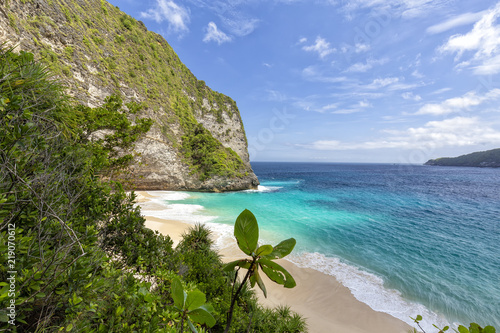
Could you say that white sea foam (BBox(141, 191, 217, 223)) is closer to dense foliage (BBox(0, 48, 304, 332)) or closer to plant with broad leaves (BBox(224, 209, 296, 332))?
dense foliage (BBox(0, 48, 304, 332))

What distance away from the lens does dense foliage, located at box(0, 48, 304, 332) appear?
176 centimetres

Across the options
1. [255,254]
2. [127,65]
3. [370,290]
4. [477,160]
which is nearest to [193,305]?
[255,254]

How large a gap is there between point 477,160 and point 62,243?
194 meters

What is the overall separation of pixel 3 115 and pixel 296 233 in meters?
16.2

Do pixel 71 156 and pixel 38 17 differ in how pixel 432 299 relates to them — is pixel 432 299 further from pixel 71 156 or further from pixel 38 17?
pixel 38 17

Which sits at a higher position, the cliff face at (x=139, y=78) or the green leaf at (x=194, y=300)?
the cliff face at (x=139, y=78)

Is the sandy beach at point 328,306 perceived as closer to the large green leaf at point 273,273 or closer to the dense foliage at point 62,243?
the dense foliage at point 62,243

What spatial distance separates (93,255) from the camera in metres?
2.19

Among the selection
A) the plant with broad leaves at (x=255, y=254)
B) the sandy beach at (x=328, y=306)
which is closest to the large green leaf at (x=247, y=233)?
the plant with broad leaves at (x=255, y=254)

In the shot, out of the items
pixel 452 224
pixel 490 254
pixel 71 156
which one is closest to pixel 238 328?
pixel 71 156

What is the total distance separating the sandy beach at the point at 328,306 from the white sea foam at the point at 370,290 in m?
0.40

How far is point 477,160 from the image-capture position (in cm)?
12444

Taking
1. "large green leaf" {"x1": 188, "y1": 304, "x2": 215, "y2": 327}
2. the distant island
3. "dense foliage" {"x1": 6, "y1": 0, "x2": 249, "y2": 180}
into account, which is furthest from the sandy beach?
the distant island

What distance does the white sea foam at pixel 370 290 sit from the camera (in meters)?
7.81
